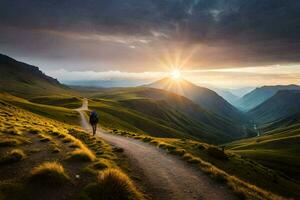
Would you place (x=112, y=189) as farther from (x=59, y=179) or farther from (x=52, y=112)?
(x=52, y=112)

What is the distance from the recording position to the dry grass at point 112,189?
11380 millimetres

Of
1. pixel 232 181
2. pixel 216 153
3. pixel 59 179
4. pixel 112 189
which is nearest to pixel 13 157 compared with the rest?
pixel 59 179

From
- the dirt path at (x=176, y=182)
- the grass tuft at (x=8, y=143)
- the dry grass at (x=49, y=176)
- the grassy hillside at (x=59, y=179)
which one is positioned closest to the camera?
the grassy hillside at (x=59, y=179)

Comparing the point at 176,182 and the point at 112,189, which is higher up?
the point at 112,189

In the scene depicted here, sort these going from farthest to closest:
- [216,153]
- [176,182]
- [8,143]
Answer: [216,153] < [8,143] < [176,182]

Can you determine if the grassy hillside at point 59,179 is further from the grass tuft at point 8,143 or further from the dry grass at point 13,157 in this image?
the grass tuft at point 8,143

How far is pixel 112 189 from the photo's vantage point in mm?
11656

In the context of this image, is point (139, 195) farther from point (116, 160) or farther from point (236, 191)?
point (116, 160)

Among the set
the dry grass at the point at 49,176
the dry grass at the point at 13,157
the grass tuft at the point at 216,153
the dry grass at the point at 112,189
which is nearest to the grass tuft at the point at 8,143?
the dry grass at the point at 13,157

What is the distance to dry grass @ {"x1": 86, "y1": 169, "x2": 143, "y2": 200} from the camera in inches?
448

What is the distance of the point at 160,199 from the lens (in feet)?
41.1

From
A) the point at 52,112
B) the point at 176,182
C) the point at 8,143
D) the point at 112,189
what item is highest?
the point at 112,189

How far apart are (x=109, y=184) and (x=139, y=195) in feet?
5.02

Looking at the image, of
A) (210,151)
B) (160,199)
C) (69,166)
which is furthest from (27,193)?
(210,151)
